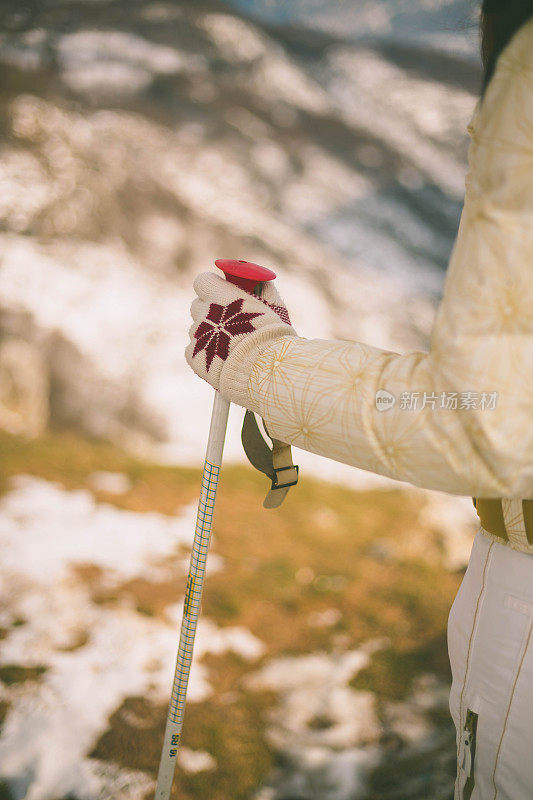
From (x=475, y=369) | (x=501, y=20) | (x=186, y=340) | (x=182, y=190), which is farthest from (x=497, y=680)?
(x=182, y=190)

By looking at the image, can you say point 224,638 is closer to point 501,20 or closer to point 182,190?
point 501,20

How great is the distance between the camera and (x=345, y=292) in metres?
3.76

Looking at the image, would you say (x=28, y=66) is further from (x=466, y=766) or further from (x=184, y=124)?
(x=466, y=766)

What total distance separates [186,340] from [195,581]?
8.03ft

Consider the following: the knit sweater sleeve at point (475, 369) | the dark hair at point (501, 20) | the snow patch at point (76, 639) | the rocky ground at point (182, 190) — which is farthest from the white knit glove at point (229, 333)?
the rocky ground at point (182, 190)

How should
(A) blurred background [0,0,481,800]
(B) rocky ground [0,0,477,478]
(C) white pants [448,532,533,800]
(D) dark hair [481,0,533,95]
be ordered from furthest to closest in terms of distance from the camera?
(B) rocky ground [0,0,477,478], (A) blurred background [0,0,481,800], (C) white pants [448,532,533,800], (D) dark hair [481,0,533,95]

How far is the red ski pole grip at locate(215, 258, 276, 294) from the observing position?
36.4 inches

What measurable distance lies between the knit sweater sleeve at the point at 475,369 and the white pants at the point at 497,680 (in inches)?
7.6

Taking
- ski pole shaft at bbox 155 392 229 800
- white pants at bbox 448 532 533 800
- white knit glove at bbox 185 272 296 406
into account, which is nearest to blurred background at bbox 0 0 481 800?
ski pole shaft at bbox 155 392 229 800

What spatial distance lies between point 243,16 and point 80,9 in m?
0.96

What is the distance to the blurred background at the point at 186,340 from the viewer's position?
6.11 feet

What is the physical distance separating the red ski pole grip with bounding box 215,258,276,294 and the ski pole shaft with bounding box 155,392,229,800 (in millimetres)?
212

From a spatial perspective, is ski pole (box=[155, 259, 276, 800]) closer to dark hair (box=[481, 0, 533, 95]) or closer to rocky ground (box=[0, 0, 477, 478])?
dark hair (box=[481, 0, 533, 95])

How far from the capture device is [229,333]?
2.75ft
